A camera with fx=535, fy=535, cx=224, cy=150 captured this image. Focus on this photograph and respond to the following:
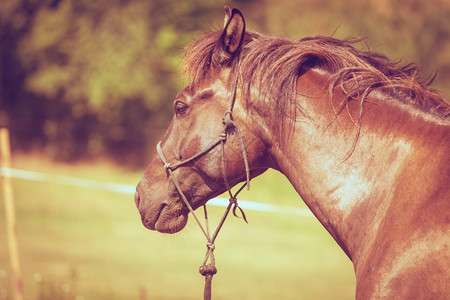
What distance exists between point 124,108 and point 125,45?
265 cm

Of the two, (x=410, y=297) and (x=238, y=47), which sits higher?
(x=238, y=47)

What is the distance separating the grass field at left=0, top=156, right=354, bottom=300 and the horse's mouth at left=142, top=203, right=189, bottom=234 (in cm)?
219

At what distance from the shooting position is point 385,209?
2.15m

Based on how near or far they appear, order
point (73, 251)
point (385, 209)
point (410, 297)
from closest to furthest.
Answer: point (410, 297), point (385, 209), point (73, 251)

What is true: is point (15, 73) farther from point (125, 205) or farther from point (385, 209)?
point (385, 209)

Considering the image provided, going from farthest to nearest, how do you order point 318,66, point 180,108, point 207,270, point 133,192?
1. point 133,192
2. point 207,270
3. point 180,108
4. point 318,66

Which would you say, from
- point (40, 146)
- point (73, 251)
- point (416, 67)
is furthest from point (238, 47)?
point (40, 146)

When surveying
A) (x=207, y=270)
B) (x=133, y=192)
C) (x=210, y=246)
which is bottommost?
(x=133, y=192)

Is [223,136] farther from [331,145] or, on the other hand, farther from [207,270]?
[207,270]

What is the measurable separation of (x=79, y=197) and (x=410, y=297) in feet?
42.3

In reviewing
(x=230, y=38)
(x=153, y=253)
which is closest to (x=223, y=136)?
(x=230, y=38)

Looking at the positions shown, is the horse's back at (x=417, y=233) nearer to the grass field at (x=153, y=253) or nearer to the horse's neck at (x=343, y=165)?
the horse's neck at (x=343, y=165)

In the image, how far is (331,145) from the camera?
7.69 ft

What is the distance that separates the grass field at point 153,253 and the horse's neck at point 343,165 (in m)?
2.84
